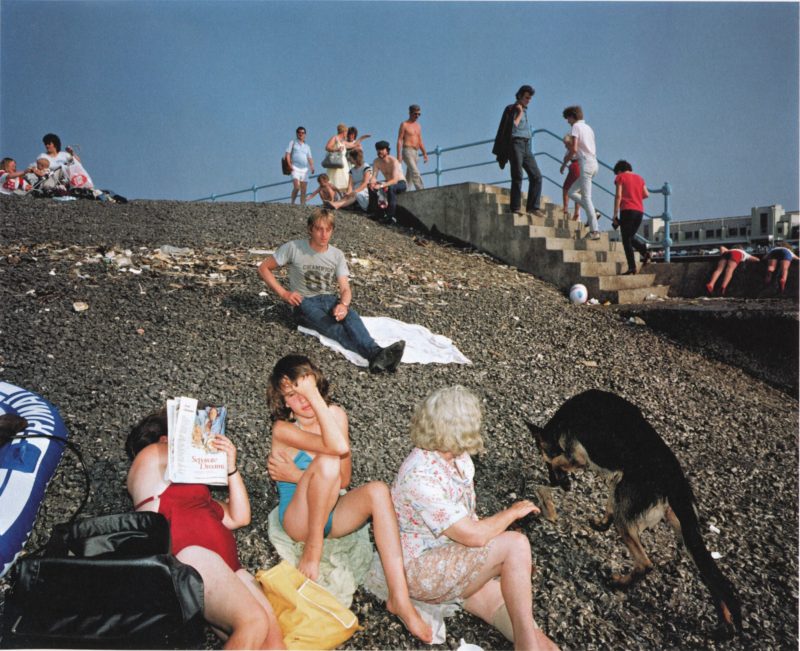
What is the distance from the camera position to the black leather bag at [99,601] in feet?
6.10

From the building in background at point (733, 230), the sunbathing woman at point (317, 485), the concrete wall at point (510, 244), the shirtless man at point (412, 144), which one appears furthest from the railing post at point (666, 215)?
the building in background at point (733, 230)

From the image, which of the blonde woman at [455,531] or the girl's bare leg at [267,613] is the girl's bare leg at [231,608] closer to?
the girl's bare leg at [267,613]

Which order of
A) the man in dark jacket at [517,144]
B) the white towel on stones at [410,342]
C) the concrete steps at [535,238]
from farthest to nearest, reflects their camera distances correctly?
the man in dark jacket at [517,144] < the concrete steps at [535,238] < the white towel on stones at [410,342]

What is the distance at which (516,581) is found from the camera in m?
2.19

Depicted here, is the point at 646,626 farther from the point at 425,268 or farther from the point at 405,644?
the point at 425,268

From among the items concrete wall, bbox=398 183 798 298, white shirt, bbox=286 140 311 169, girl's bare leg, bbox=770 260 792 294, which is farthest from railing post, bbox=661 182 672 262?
white shirt, bbox=286 140 311 169

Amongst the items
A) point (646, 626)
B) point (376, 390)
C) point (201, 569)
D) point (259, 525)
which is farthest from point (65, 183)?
point (646, 626)

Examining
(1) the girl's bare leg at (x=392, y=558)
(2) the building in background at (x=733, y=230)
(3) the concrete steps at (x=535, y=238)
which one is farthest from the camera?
(2) the building in background at (x=733, y=230)

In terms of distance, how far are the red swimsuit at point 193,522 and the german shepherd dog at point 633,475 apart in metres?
1.65

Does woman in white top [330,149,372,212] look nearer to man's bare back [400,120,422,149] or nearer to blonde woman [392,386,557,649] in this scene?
man's bare back [400,120,422,149]

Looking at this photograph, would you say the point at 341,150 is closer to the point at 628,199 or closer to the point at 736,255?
the point at 628,199

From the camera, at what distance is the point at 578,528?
3.15 m

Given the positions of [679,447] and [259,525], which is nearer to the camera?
[259,525]

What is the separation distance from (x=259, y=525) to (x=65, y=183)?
9.69 metres
